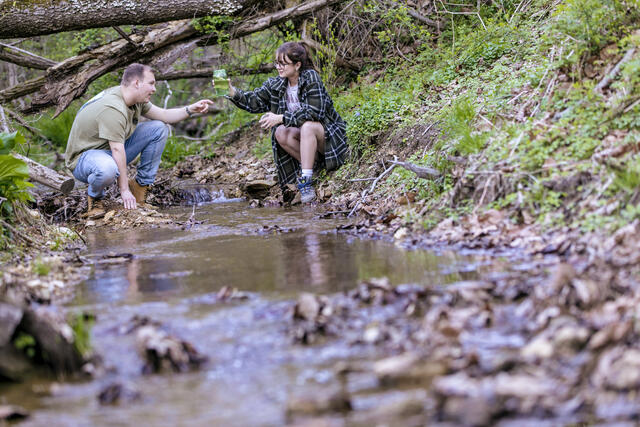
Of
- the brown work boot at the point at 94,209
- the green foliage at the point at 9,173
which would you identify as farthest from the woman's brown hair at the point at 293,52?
the green foliage at the point at 9,173

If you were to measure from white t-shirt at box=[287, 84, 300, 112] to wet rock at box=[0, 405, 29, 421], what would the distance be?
5.71m

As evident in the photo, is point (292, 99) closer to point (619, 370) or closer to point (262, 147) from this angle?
point (262, 147)

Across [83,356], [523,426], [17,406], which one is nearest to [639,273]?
[523,426]

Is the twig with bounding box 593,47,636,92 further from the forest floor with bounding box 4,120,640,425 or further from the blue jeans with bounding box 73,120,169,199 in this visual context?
the blue jeans with bounding box 73,120,169,199

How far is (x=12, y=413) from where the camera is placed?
240 cm

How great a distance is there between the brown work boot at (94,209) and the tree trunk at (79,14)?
85.6 inches

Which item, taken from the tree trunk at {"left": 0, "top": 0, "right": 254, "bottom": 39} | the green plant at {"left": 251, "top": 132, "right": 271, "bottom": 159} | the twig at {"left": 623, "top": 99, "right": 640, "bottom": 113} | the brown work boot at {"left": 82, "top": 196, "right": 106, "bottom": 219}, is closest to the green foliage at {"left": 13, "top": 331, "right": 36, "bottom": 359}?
the twig at {"left": 623, "top": 99, "right": 640, "bottom": 113}

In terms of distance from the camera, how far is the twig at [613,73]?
203 inches

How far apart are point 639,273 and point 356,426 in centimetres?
190

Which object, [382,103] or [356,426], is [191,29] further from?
[356,426]

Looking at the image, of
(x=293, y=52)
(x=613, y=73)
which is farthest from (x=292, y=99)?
(x=613, y=73)

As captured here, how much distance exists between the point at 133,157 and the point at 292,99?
2086 millimetres

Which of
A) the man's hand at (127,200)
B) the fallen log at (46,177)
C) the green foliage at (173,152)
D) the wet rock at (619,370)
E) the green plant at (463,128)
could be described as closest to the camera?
the wet rock at (619,370)

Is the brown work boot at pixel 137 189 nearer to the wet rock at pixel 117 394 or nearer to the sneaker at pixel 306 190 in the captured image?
the sneaker at pixel 306 190
